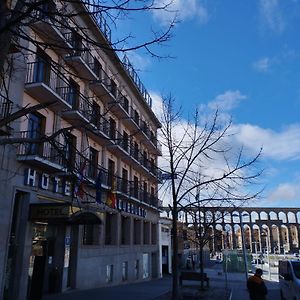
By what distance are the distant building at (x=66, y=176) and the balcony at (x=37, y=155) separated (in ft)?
0.14

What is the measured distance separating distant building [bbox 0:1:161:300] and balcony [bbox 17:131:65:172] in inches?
1.7

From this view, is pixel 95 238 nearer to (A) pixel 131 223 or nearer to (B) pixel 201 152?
(A) pixel 131 223

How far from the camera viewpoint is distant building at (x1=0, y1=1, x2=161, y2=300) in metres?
11.4

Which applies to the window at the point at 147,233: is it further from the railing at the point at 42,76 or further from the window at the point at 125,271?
the railing at the point at 42,76

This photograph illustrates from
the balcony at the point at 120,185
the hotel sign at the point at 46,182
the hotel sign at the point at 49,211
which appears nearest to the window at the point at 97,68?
the balcony at the point at 120,185

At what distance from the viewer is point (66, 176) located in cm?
1916

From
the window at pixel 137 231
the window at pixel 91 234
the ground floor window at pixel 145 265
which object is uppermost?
the window at pixel 137 231

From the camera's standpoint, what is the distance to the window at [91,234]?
Answer: 23513 mm

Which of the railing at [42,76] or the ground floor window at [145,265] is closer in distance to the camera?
the railing at [42,76]

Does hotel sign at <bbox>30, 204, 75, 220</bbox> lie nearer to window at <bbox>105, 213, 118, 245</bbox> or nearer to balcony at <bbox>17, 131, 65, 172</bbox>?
balcony at <bbox>17, 131, 65, 172</bbox>

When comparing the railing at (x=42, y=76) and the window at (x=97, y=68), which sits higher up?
the window at (x=97, y=68)

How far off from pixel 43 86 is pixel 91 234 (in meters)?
10.6

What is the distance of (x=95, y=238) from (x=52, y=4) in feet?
62.0

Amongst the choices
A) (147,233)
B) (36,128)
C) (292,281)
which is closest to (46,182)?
(36,128)
